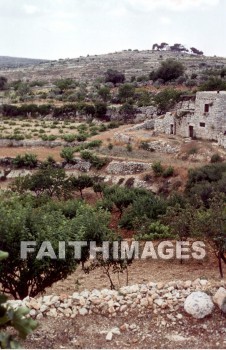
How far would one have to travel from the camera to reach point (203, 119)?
35.1 meters

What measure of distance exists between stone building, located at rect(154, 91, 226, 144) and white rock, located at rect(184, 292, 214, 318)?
79.8ft

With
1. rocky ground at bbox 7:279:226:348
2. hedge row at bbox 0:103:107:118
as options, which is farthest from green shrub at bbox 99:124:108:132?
rocky ground at bbox 7:279:226:348

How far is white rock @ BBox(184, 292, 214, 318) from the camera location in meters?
9.06

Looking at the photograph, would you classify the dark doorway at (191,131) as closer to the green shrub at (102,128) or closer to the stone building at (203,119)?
the stone building at (203,119)

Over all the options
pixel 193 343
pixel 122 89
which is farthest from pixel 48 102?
pixel 193 343

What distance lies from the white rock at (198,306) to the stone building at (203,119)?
24320 millimetres

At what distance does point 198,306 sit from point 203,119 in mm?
27416

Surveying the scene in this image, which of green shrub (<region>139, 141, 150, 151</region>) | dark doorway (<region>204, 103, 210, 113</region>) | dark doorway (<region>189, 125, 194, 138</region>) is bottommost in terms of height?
green shrub (<region>139, 141, 150, 151</region>)

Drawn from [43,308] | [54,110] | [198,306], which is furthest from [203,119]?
[43,308]

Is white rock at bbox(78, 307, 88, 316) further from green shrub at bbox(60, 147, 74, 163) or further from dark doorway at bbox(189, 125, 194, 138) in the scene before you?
dark doorway at bbox(189, 125, 194, 138)

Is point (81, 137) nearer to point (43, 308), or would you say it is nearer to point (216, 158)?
point (216, 158)

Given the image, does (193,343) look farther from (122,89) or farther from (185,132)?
(122,89)

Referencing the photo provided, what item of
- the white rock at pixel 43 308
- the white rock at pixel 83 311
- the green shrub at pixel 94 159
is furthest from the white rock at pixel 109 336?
the green shrub at pixel 94 159

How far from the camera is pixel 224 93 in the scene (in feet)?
113
